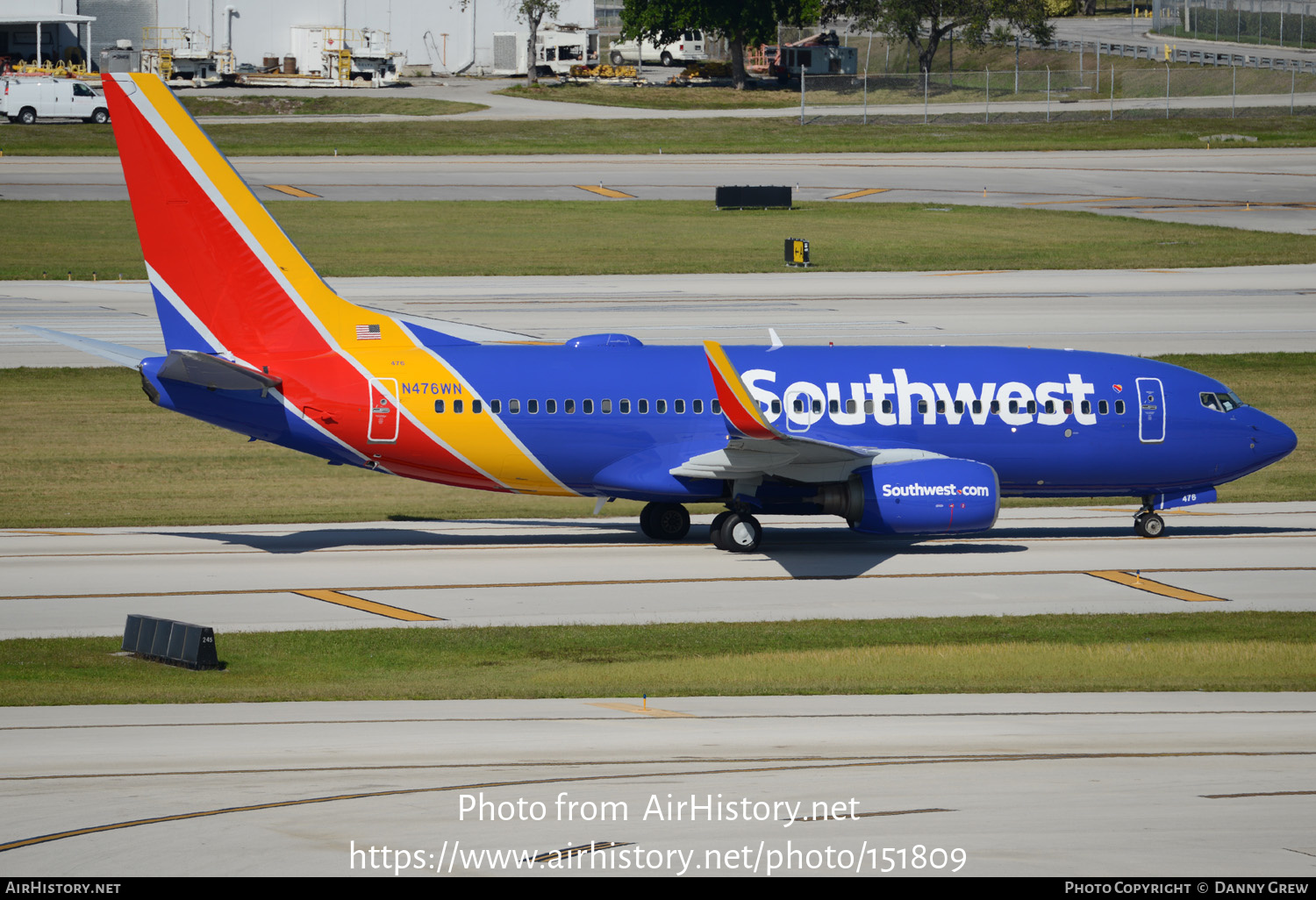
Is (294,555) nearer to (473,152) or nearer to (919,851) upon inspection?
(919,851)

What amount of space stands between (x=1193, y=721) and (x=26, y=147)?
9463 centimetres

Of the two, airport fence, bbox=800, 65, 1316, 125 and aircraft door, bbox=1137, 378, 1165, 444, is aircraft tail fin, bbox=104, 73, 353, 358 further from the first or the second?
airport fence, bbox=800, 65, 1316, 125

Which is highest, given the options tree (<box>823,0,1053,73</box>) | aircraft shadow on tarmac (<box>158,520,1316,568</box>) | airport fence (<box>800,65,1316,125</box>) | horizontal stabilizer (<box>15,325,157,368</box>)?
tree (<box>823,0,1053,73</box>)

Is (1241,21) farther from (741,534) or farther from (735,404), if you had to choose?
(735,404)

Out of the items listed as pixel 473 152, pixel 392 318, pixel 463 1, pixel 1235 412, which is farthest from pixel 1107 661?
pixel 463 1

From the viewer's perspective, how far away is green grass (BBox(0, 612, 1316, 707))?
21.5 m

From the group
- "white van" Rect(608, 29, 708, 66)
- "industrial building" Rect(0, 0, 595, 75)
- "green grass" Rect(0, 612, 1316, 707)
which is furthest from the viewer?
"white van" Rect(608, 29, 708, 66)

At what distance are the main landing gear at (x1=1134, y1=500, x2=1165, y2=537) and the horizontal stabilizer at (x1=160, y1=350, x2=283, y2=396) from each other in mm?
19055

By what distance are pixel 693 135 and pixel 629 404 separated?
265ft

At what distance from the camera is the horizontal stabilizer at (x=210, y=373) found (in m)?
29.0

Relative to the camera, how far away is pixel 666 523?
33.5m

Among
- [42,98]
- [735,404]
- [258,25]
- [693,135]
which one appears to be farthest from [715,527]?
[258,25]

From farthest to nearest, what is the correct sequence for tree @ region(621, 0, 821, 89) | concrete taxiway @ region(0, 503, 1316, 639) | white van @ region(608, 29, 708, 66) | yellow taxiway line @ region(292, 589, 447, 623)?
white van @ region(608, 29, 708, 66), tree @ region(621, 0, 821, 89), concrete taxiway @ region(0, 503, 1316, 639), yellow taxiway line @ region(292, 589, 447, 623)

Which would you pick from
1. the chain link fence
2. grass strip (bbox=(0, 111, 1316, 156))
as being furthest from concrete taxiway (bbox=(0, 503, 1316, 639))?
the chain link fence
